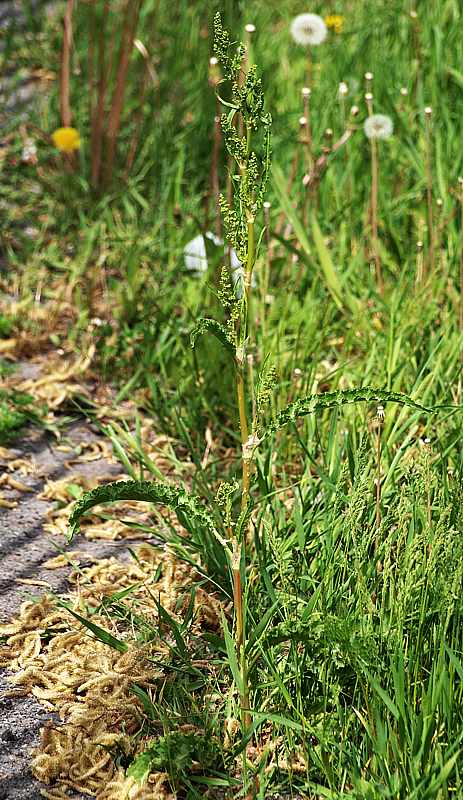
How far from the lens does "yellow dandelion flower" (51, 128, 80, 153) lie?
3.31 m

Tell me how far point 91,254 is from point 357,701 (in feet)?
6.60

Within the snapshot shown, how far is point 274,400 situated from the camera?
8.30ft

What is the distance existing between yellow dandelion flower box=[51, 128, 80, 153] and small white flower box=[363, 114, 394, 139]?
42.2 inches

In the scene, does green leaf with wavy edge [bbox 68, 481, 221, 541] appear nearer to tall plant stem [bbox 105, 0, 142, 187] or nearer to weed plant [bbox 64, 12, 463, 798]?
weed plant [bbox 64, 12, 463, 798]

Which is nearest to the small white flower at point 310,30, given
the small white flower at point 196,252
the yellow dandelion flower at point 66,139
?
the small white flower at point 196,252

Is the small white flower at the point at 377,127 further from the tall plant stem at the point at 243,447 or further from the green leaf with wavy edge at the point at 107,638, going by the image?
the green leaf with wavy edge at the point at 107,638

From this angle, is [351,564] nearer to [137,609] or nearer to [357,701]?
[357,701]

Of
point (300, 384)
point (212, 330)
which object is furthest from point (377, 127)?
point (212, 330)

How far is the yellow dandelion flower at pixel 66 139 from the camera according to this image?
10.9ft

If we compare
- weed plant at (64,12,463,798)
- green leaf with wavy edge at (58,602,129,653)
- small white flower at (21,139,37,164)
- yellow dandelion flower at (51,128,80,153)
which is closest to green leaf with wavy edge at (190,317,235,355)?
weed plant at (64,12,463,798)

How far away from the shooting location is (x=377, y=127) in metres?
2.89

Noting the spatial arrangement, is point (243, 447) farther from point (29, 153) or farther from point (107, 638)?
point (29, 153)

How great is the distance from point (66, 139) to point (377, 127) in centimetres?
112

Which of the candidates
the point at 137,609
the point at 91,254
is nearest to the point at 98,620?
the point at 137,609
